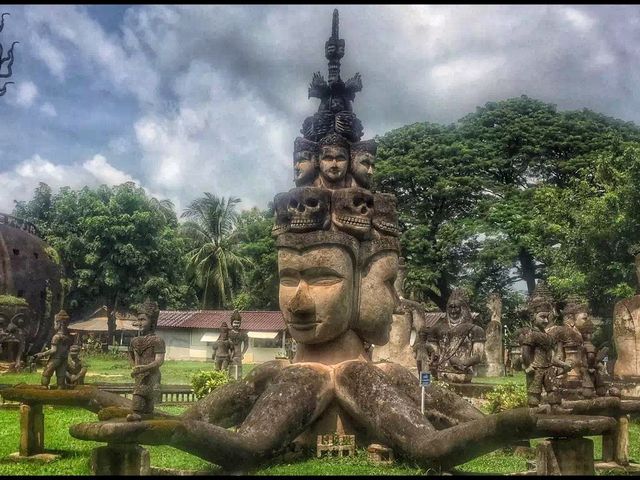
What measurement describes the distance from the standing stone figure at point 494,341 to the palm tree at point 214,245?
19.5 meters

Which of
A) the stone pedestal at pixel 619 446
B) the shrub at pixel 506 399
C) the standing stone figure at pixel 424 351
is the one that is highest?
the standing stone figure at pixel 424 351

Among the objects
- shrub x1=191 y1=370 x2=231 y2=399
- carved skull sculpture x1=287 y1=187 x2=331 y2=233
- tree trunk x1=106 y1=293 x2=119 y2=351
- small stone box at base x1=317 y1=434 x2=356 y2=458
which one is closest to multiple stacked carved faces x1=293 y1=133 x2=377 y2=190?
carved skull sculpture x1=287 y1=187 x2=331 y2=233

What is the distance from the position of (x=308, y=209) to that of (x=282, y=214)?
0.49 meters

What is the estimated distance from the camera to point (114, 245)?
39719 millimetres

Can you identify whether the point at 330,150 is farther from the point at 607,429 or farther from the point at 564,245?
the point at 564,245

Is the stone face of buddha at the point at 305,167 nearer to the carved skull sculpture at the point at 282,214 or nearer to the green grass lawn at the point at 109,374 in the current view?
the carved skull sculpture at the point at 282,214

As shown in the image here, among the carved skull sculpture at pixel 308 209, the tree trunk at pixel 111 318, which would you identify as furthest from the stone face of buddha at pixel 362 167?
the tree trunk at pixel 111 318

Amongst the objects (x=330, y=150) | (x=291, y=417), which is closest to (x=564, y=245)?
(x=330, y=150)

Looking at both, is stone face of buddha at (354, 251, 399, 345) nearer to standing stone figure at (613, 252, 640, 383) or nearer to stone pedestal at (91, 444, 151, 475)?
stone pedestal at (91, 444, 151, 475)

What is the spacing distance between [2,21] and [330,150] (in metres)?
18.9

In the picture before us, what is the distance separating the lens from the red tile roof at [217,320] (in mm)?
41562

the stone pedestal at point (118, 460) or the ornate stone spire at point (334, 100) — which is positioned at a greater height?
the ornate stone spire at point (334, 100)

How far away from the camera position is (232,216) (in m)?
47.8

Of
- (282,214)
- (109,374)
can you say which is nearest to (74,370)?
(282,214)
